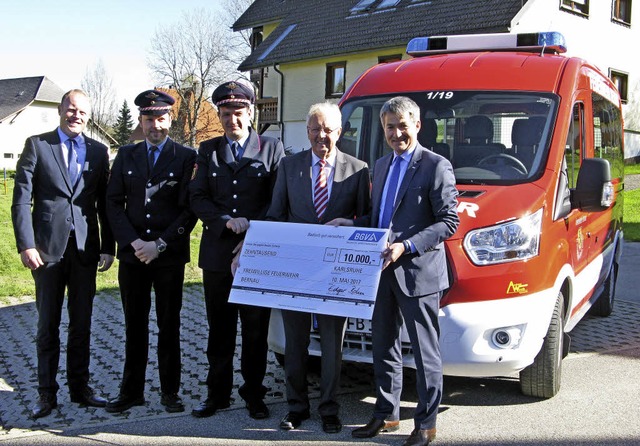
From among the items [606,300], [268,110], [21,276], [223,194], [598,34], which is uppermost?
[598,34]

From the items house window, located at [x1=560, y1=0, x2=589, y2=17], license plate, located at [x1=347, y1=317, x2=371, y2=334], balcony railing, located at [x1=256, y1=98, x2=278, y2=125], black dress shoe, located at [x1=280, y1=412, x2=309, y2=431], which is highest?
house window, located at [x1=560, y1=0, x2=589, y2=17]

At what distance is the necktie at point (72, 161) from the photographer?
5195 millimetres

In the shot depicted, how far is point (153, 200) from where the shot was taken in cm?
511

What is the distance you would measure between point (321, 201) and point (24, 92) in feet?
240

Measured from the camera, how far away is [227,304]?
504 cm

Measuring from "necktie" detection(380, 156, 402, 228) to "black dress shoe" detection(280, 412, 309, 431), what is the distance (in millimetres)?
1354

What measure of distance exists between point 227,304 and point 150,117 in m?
1.35

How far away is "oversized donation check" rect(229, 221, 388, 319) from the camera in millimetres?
4359

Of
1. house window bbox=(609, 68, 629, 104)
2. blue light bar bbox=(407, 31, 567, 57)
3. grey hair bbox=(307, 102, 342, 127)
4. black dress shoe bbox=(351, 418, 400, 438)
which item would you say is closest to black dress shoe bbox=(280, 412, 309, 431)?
black dress shoe bbox=(351, 418, 400, 438)

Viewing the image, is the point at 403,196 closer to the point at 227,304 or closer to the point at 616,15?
the point at 227,304

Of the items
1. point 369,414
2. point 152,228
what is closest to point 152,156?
point 152,228

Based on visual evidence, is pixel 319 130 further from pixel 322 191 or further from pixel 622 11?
pixel 622 11

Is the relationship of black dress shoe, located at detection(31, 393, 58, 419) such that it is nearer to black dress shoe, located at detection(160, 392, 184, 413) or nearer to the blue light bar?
black dress shoe, located at detection(160, 392, 184, 413)

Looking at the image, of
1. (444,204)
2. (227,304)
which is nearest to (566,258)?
(444,204)
